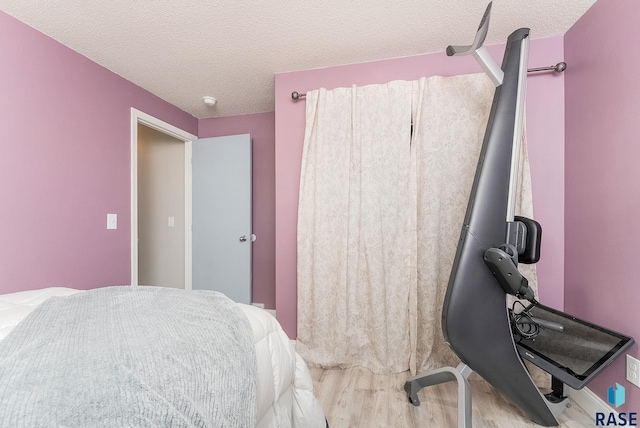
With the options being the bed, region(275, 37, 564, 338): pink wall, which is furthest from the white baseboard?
the bed

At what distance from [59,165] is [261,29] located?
169 centimetres

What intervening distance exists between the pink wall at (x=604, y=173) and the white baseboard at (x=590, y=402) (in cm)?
4

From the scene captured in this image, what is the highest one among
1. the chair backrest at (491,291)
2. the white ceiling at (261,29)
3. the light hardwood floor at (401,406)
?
the white ceiling at (261,29)

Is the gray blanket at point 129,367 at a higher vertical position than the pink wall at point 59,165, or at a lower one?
lower

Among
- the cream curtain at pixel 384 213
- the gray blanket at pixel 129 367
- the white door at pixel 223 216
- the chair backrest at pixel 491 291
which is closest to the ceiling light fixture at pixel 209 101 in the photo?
the white door at pixel 223 216

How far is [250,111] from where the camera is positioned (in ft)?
10.0

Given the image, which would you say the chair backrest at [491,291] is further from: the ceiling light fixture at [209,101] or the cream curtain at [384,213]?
the ceiling light fixture at [209,101]

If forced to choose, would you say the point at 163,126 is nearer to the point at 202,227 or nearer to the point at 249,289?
the point at 202,227

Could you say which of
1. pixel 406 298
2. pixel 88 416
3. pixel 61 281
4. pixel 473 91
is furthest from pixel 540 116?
pixel 61 281

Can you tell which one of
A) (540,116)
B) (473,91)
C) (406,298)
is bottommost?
(406,298)

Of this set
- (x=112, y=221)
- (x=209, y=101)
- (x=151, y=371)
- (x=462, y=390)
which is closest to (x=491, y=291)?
(x=462, y=390)

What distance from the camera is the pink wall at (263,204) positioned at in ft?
9.95

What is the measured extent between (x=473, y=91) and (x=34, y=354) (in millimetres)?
2487

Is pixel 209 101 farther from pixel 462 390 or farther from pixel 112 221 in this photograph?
pixel 462 390
